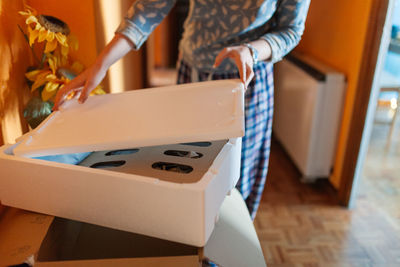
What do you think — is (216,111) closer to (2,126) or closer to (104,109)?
(104,109)

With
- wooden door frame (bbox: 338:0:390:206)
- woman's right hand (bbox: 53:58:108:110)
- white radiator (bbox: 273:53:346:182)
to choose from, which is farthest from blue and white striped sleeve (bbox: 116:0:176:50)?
white radiator (bbox: 273:53:346:182)

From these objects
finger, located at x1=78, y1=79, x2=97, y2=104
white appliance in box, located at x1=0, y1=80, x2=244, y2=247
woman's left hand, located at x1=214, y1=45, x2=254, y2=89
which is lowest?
white appliance in box, located at x1=0, y1=80, x2=244, y2=247

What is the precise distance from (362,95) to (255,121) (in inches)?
31.1

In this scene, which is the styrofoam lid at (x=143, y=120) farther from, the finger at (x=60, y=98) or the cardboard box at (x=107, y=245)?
the cardboard box at (x=107, y=245)

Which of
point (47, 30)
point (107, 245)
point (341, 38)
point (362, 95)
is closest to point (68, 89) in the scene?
point (47, 30)

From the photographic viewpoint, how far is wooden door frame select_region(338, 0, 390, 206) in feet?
4.82

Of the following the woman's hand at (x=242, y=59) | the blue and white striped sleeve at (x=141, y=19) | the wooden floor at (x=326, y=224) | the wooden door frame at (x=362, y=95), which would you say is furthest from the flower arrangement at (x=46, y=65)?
the wooden door frame at (x=362, y=95)

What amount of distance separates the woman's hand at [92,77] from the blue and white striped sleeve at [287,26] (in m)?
0.36

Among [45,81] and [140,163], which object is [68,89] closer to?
[45,81]

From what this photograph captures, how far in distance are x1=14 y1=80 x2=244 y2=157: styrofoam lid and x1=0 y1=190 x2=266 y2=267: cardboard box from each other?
148 mm

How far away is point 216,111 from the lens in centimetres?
68

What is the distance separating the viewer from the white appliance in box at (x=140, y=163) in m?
0.57

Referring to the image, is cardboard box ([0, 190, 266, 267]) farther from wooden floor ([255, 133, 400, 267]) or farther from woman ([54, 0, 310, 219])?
wooden floor ([255, 133, 400, 267])

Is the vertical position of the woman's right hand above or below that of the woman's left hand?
below
